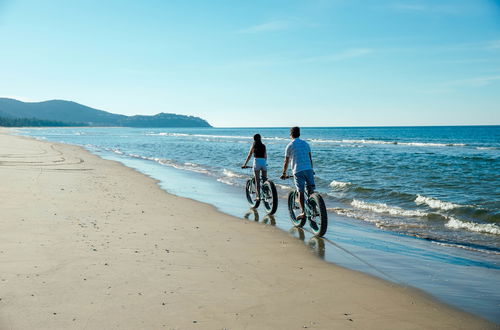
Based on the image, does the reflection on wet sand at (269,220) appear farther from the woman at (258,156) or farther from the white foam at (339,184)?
the white foam at (339,184)

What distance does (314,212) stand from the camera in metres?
7.79

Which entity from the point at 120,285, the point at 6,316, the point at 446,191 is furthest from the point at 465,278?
the point at 446,191

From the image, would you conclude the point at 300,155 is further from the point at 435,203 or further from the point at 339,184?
the point at 339,184

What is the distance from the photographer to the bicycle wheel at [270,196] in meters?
9.77

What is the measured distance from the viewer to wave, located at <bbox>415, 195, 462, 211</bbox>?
10.8 m

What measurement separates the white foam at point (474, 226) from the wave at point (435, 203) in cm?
142

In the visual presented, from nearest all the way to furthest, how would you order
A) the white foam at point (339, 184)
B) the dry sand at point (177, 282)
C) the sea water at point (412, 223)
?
the dry sand at point (177, 282), the sea water at point (412, 223), the white foam at point (339, 184)

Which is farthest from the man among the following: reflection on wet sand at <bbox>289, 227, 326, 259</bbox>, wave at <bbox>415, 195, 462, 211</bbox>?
wave at <bbox>415, 195, 462, 211</bbox>

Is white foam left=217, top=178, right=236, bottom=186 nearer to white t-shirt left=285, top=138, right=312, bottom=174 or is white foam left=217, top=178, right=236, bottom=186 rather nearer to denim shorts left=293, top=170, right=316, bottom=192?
denim shorts left=293, top=170, right=316, bottom=192

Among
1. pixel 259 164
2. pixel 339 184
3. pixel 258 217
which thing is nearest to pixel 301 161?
pixel 258 217

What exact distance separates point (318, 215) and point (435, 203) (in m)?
5.52

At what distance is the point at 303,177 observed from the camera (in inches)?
316

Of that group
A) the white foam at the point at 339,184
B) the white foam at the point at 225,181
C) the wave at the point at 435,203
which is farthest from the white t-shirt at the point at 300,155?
the white foam at the point at 225,181

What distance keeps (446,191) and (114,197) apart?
11.6 metres
